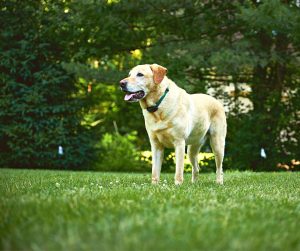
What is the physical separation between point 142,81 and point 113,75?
668 centimetres

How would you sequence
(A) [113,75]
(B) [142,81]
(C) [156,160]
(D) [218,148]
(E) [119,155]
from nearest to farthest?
1. (B) [142,81]
2. (C) [156,160]
3. (D) [218,148]
4. (A) [113,75]
5. (E) [119,155]

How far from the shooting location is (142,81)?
6195 millimetres

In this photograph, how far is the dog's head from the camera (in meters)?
6.16

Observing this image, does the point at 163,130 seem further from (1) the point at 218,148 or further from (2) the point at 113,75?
(2) the point at 113,75

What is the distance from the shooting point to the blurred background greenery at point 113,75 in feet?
43.5

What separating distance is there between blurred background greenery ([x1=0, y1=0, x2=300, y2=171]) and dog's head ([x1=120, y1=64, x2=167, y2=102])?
6542 millimetres

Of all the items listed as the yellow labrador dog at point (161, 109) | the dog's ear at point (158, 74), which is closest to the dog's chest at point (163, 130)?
the yellow labrador dog at point (161, 109)

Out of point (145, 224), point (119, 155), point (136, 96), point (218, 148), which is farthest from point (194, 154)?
point (119, 155)

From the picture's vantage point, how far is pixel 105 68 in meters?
13.7

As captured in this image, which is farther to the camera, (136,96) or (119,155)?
(119,155)

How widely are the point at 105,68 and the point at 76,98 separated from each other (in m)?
1.45

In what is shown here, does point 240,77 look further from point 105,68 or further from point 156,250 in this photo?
point 156,250

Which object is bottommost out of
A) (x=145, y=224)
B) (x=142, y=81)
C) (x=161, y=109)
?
(x=145, y=224)

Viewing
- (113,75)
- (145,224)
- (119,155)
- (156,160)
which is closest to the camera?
(145,224)
